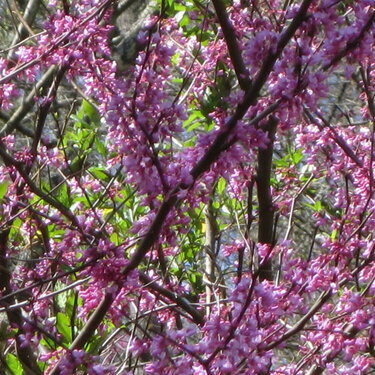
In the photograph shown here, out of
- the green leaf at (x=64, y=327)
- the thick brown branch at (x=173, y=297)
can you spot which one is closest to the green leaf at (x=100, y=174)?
the thick brown branch at (x=173, y=297)

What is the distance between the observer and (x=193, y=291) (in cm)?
430

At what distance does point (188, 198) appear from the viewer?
8.71ft

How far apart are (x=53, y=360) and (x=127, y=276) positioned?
1.79 ft

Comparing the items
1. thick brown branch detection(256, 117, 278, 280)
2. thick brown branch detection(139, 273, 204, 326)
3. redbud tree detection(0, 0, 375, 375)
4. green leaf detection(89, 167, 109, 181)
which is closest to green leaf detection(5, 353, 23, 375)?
redbud tree detection(0, 0, 375, 375)

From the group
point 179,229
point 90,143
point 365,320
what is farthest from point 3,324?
point 90,143

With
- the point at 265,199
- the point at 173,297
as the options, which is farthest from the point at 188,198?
the point at 265,199

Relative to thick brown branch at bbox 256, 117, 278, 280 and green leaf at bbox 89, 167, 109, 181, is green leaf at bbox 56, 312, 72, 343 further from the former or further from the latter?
green leaf at bbox 89, 167, 109, 181

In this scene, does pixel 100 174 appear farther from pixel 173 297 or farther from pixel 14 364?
pixel 14 364

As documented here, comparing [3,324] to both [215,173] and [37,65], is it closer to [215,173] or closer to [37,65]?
[215,173]

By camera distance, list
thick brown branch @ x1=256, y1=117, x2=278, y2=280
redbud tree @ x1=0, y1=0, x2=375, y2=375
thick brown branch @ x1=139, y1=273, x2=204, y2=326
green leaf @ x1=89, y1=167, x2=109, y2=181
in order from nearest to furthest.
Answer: redbud tree @ x1=0, y1=0, x2=375, y2=375 < thick brown branch @ x1=139, y1=273, x2=204, y2=326 < thick brown branch @ x1=256, y1=117, x2=278, y2=280 < green leaf @ x1=89, y1=167, x2=109, y2=181

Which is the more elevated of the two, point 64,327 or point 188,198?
point 188,198

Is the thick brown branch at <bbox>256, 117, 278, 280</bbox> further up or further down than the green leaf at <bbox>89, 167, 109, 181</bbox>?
further down

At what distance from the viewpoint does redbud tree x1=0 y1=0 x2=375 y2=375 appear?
2.36m

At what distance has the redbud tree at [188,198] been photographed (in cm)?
236
